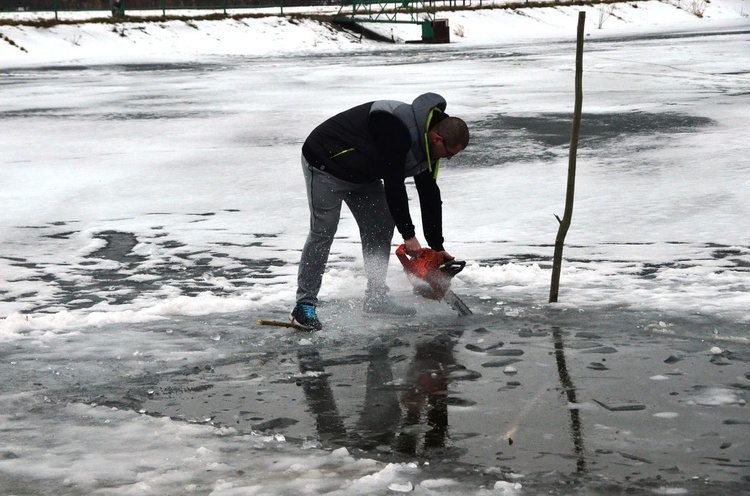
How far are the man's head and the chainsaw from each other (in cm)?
58

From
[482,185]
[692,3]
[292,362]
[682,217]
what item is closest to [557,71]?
[482,185]

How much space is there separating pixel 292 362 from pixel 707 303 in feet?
7.86

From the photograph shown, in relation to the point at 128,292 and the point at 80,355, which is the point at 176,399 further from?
the point at 128,292

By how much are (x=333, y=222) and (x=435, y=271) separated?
0.59 m

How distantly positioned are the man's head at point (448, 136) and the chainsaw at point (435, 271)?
1.89 feet

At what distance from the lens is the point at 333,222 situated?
5.85 metres

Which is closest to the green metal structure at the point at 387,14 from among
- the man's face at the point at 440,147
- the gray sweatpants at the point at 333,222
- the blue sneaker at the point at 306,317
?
the gray sweatpants at the point at 333,222

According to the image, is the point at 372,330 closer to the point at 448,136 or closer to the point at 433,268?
the point at 433,268

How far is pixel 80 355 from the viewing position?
18.0 ft

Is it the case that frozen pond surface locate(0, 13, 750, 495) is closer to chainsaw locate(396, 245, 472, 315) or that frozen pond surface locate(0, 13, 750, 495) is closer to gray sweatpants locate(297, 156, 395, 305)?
chainsaw locate(396, 245, 472, 315)

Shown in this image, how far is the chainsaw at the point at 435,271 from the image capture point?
5707 millimetres

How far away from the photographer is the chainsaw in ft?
18.7

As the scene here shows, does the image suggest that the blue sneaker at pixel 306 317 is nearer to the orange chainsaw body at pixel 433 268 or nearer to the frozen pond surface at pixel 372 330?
the frozen pond surface at pixel 372 330

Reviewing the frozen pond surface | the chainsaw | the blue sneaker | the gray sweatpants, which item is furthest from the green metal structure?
the blue sneaker
